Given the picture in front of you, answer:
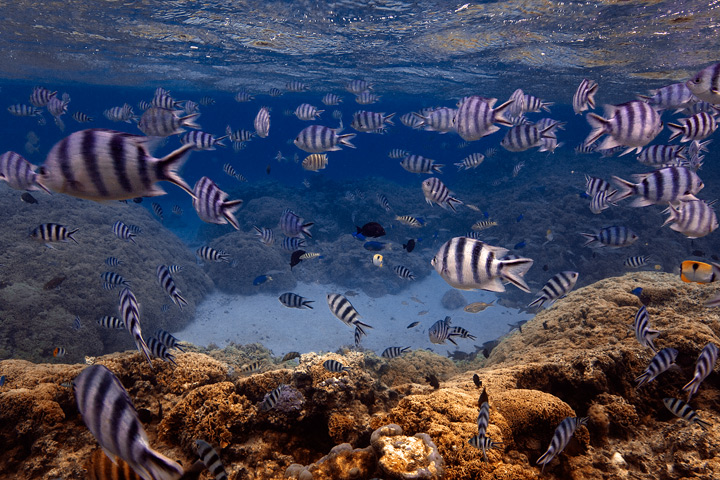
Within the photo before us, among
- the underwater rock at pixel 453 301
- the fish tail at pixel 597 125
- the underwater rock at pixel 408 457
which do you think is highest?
the fish tail at pixel 597 125

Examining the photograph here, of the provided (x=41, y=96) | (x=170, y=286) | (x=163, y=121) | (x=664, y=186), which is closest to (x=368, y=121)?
(x=163, y=121)

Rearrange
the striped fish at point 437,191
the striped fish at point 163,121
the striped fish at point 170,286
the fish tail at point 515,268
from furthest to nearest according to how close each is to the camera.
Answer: the striped fish at point 437,191
the striped fish at point 163,121
the striped fish at point 170,286
the fish tail at point 515,268

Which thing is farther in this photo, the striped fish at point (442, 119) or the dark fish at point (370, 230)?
the dark fish at point (370, 230)

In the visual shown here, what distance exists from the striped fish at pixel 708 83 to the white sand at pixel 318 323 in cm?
998

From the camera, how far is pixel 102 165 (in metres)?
1.95

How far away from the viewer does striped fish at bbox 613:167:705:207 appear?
14.4 feet

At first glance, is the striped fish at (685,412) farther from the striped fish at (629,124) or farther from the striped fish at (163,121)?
the striped fish at (163,121)

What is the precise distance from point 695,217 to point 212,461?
619 cm

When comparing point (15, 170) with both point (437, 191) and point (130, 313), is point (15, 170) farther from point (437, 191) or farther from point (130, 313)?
point (437, 191)

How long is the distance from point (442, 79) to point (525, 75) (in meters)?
6.29

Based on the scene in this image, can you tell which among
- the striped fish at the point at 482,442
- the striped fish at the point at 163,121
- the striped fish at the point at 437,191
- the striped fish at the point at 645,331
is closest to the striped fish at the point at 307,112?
the striped fish at the point at 163,121

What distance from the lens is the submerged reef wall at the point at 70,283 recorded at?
792 cm

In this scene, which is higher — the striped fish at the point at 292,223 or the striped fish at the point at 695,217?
the striped fish at the point at 695,217

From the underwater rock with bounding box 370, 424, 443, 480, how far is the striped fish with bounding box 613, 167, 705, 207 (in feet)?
13.6
